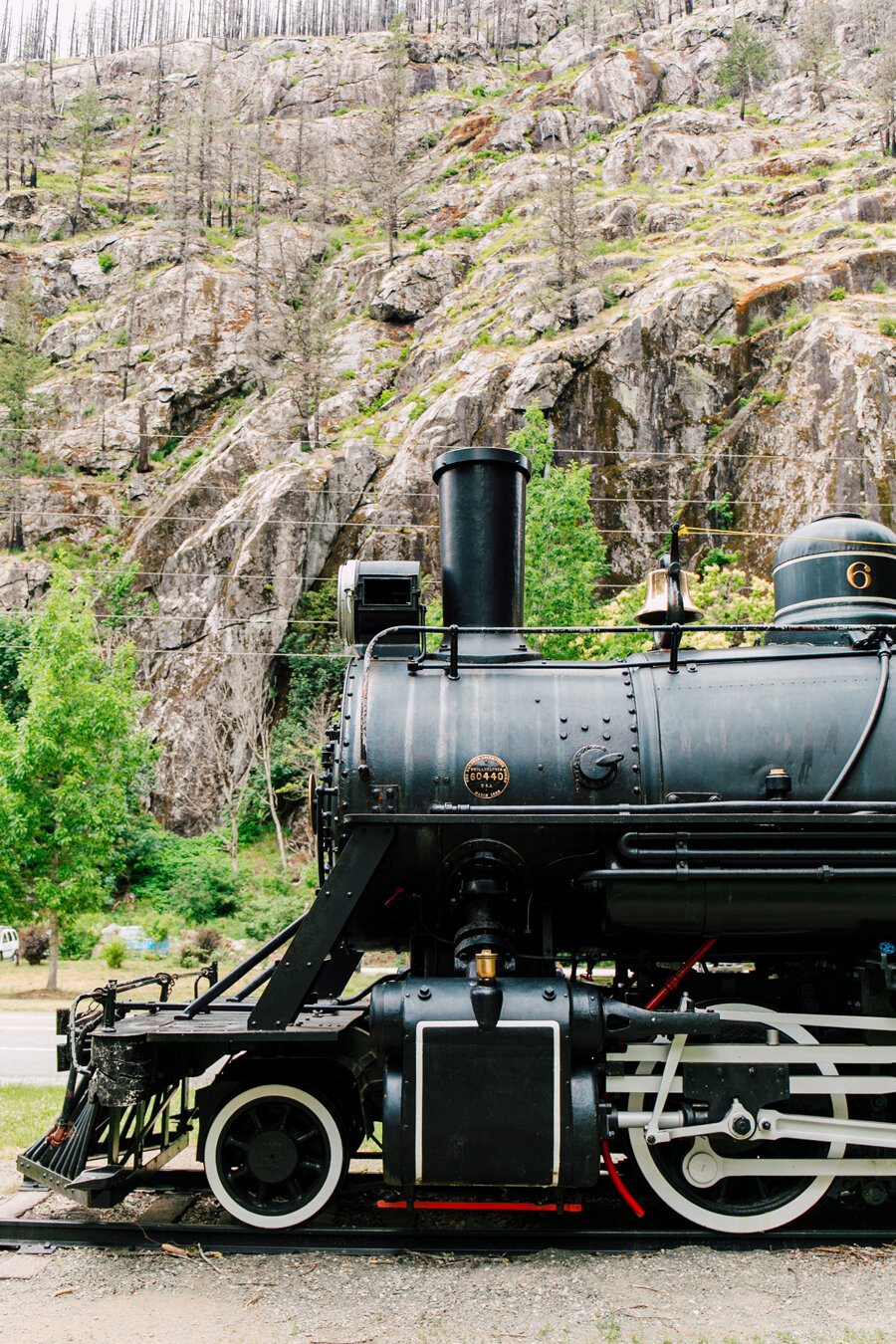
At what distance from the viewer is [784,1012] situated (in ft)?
16.0

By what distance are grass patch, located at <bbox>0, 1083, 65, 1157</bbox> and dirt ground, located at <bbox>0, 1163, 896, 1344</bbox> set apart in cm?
221

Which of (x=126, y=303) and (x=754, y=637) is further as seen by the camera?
(x=126, y=303)

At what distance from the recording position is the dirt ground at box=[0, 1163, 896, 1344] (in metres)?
3.60

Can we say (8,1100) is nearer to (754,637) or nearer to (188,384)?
(754,637)

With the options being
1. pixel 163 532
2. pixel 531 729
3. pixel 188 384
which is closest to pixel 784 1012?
pixel 531 729

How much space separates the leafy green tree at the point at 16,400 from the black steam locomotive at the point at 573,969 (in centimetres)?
4138

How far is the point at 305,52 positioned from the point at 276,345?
54.3 meters

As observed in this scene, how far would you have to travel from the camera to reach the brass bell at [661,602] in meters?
5.27

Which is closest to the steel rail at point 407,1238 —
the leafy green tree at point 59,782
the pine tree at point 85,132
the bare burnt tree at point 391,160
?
the leafy green tree at point 59,782

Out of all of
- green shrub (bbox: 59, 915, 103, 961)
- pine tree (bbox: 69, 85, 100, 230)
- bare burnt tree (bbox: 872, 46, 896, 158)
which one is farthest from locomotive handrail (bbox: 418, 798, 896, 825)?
pine tree (bbox: 69, 85, 100, 230)

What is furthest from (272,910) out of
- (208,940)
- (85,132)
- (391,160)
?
(85,132)

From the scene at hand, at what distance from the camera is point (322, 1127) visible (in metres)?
4.75

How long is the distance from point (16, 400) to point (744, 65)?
57.0m

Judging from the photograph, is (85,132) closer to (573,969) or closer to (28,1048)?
(28,1048)
